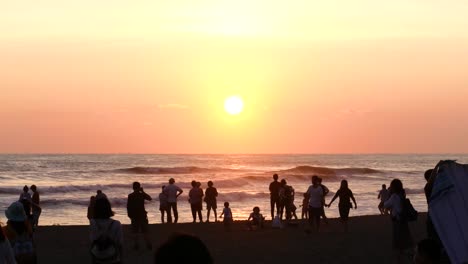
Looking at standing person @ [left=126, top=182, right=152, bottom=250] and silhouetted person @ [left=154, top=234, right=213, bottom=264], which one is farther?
standing person @ [left=126, top=182, right=152, bottom=250]

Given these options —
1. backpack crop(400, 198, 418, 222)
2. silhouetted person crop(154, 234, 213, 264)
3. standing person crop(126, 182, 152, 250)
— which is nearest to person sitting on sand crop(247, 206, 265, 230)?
standing person crop(126, 182, 152, 250)

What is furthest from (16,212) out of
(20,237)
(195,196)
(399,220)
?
(195,196)

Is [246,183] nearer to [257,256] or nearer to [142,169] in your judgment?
[142,169]

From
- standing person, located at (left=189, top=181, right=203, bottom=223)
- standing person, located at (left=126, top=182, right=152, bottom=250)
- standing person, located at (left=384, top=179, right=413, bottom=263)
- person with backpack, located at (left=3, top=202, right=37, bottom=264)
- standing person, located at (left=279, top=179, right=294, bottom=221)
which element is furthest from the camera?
standing person, located at (left=189, top=181, right=203, bottom=223)

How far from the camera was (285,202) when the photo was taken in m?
24.9

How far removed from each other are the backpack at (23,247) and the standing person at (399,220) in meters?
6.57

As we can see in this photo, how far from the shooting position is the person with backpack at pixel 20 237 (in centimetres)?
873

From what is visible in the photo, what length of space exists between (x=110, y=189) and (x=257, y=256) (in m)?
45.9

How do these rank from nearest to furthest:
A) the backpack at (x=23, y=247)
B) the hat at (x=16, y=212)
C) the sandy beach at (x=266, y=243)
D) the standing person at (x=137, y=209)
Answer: the hat at (x=16, y=212), the backpack at (x=23, y=247), the sandy beach at (x=266, y=243), the standing person at (x=137, y=209)

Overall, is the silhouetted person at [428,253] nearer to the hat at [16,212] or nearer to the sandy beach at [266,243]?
the hat at [16,212]

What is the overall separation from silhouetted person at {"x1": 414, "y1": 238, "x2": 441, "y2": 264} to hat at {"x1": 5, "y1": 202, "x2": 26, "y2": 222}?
4.04 meters

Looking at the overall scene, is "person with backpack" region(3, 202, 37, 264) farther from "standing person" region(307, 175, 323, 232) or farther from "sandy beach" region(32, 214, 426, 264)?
"standing person" region(307, 175, 323, 232)

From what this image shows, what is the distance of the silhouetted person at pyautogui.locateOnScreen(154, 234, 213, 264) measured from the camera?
3494 millimetres

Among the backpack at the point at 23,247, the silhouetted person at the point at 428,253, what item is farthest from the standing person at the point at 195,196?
the silhouetted person at the point at 428,253
